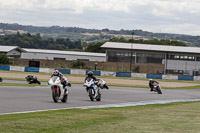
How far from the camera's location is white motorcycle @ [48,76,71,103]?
2055 cm

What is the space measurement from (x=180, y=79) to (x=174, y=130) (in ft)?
204

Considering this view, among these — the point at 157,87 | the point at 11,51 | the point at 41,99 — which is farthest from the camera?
the point at 11,51

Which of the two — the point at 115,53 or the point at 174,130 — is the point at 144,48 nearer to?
the point at 115,53

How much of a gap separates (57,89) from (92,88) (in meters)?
2.78

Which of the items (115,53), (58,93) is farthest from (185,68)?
(58,93)

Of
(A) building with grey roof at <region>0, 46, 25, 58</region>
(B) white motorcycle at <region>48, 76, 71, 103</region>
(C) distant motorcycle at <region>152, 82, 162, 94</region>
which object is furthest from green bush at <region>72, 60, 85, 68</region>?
(B) white motorcycle at <region>48, 76, 71, 103</region>

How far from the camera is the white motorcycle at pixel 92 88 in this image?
23.0 metres

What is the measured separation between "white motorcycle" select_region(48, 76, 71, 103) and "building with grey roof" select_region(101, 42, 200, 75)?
76.0 meters

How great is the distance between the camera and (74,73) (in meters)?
72.6

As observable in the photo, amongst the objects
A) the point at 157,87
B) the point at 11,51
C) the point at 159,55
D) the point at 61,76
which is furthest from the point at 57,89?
the point at 11,51

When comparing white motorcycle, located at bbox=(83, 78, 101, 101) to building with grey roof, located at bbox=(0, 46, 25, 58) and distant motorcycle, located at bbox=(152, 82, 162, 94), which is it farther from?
building with grey roof, located at bbox=(0, 46, 25, 58)

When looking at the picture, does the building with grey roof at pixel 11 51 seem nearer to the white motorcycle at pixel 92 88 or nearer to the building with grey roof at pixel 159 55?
the building with grey roof at pixel 159 55

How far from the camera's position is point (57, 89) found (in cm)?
2097

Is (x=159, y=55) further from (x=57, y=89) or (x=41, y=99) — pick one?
(x=57, y=89)
